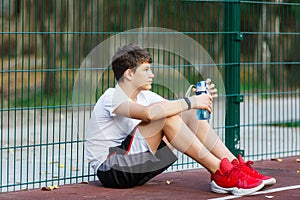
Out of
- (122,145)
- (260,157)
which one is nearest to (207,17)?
(260,157)

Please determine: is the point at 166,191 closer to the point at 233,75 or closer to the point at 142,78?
the point at 142,78

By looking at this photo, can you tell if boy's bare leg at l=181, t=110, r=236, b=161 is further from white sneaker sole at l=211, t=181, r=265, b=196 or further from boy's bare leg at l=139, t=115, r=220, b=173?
white sneaker sole at l=211, t=181, r=265, b=196

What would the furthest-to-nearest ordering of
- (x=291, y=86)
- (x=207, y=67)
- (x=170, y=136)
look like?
(x=291, y=86), (x=207, y=67), (x=170, y=136)

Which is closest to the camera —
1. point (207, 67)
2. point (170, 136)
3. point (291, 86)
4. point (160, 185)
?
point (170, 136)

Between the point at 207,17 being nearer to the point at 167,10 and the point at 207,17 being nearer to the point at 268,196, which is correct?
the point at 167,10

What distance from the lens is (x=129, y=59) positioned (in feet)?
22.7

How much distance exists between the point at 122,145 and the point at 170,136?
17.1 inches

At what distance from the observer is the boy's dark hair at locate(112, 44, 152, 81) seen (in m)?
6.93

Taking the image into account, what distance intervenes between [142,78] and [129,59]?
0.66 ft

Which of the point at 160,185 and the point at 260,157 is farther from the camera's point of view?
the point at 260,157

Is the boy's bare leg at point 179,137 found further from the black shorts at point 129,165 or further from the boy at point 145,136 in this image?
the black shorts at point 129,165

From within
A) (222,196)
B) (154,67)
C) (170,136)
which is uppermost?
(154,67)

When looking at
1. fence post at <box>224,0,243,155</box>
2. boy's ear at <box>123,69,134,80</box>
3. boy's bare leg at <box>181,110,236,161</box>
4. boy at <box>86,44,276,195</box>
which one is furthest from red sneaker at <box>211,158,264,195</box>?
fence post at <box>224,0,243,155</box>

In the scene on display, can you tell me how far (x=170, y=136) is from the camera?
6.66m
